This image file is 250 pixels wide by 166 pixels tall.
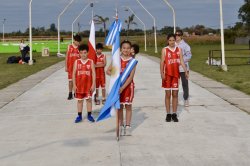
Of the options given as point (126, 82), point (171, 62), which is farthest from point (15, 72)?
point (126, 82)

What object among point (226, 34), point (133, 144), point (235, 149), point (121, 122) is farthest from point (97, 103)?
point (226, 34)

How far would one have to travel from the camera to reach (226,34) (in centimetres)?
10088

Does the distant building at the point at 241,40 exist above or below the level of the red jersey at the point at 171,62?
above

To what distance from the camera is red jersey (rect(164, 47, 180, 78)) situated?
32.7 feet

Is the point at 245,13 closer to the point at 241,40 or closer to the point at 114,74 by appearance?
the point at 241,40

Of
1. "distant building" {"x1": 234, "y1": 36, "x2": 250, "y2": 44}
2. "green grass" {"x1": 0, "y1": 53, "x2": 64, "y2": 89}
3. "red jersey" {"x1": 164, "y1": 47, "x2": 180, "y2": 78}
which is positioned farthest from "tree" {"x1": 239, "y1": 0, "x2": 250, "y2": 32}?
"red jersey" {"x1": 164, "y1": 47, "x2": 180, "y2": 78}

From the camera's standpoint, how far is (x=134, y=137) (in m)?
8.57

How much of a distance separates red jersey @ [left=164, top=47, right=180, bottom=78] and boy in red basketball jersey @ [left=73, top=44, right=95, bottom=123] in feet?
4.73

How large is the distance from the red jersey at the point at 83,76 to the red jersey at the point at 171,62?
4.89 ft

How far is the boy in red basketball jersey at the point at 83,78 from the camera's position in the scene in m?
10.1

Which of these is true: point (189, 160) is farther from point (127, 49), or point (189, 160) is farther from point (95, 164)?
point (127, 49)

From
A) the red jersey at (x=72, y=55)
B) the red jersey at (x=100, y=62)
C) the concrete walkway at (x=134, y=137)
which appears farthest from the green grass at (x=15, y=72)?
the concrete walkway at (x=134, y=137)

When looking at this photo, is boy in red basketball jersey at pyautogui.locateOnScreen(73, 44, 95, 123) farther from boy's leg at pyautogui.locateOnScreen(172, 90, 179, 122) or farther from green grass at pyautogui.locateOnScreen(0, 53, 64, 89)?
green grass at pyautogui.locateOnScreen(0, 53, 64, 89)

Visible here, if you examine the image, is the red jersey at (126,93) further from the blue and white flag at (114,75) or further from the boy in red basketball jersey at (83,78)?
the boy in red basketball jersey at (83,78)
